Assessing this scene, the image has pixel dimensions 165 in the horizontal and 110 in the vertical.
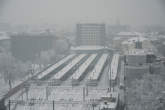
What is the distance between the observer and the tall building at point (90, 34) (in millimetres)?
21969

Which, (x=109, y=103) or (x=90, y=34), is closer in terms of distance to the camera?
(x=109, y=103)

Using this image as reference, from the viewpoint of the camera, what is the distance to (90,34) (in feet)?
72.4

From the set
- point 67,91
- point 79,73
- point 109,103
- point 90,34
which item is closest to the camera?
point 109,103

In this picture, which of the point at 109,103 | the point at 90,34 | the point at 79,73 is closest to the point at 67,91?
the point at 79,73

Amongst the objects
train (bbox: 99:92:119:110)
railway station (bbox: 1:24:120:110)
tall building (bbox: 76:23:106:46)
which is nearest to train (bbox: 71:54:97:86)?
railway station (bbox: 1:24:120:110)

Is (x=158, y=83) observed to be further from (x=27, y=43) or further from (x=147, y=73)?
(x=27, y=43)

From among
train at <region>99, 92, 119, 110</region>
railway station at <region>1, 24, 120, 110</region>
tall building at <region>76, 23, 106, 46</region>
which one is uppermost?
tall building at <region>76, 23, 106, 46</region>

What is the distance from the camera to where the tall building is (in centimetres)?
2197

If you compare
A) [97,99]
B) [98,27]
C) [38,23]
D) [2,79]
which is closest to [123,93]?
[97,99]

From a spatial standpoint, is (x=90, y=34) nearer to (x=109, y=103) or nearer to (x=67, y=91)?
(x=67, y=91)

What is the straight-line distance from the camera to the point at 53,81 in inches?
424

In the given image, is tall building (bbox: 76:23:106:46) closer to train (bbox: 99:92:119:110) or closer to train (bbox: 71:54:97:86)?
train (bbox: 71:54:97:86)

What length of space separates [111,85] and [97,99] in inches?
76.6

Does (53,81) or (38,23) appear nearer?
(53,81)
